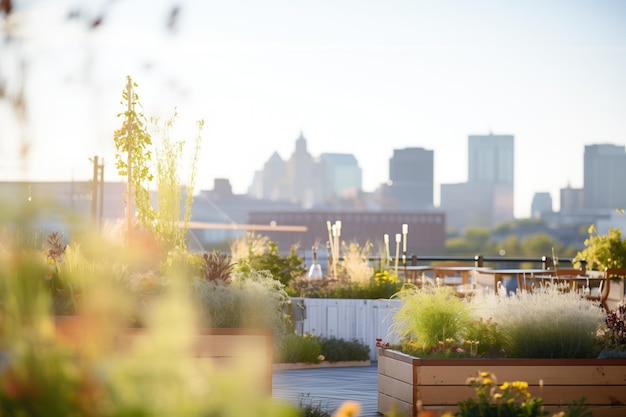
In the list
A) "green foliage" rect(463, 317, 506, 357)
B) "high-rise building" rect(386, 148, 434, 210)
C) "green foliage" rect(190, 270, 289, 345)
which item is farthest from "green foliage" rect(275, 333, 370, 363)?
"high-rise building" rect(386, 148, 434, 210)

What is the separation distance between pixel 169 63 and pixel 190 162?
5825 mm

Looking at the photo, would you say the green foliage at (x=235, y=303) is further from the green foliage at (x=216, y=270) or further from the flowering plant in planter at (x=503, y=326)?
the flowering plant in planter at (x=503, y=326)

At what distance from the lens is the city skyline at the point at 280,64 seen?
2844 mm

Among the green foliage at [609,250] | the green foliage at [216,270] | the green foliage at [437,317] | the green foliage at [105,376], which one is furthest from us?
the green foliage at [609,250]

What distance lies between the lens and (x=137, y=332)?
5449 millimetres

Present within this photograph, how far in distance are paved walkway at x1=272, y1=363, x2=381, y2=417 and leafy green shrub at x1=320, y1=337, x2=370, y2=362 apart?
203 millimetres

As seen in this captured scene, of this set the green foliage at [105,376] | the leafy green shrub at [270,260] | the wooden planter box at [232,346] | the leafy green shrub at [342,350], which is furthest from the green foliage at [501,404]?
the leafy green shrub at [270,260]

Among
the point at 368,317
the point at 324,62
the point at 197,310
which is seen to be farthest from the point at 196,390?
the point at 324,62

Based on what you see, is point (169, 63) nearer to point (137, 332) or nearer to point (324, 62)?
point (137, 332)

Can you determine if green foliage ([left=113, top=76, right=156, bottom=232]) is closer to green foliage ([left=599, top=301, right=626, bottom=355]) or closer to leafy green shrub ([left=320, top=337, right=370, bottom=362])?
leafy green shrub ([left=320, top=337, right=370, bottom=362])

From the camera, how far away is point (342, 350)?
31.7ft

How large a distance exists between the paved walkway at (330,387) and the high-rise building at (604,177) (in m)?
159

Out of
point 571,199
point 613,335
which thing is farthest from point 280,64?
point 571,199

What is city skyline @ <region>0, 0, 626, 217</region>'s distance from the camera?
2844mm
